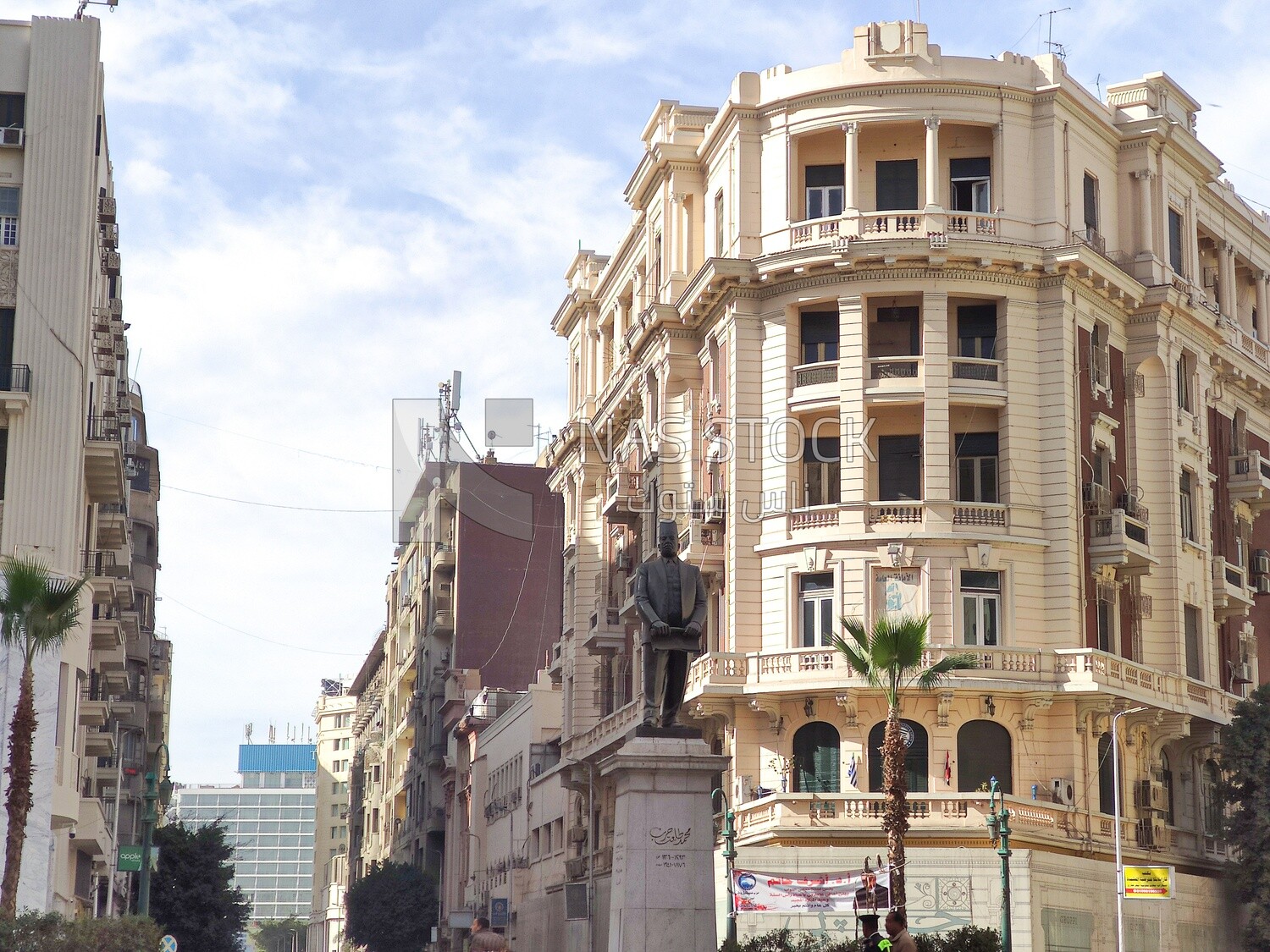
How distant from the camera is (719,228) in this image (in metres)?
51.5

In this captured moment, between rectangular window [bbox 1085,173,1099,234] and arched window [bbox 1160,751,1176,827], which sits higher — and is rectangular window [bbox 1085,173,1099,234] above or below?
above

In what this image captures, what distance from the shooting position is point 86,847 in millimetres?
52875

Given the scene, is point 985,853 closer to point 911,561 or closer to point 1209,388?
point 911,561

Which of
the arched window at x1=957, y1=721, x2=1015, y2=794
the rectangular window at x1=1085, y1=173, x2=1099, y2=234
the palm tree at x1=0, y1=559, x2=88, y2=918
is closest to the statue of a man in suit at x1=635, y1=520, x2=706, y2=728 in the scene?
the palm tree at x1=0, y1=559, x2=88, y2=918

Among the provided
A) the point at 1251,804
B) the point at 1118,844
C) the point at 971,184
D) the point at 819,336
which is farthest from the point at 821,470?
the point at 1251,804

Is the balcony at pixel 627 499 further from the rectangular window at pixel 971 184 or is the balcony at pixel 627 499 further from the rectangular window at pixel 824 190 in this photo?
the rectangular window at pixel 971 184

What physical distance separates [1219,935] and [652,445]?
20.9 meters

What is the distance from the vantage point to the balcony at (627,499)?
56938 mm

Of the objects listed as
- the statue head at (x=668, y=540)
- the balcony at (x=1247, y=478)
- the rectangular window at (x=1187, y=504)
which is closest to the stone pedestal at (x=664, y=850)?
the statue head at (x=668, y=540)

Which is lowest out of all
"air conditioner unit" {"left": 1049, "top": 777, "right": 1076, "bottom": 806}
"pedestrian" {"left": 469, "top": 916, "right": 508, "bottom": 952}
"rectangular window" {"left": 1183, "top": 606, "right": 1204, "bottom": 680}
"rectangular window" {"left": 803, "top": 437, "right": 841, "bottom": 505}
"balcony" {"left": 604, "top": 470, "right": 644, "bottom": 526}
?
"pedestrian" {"left": 469, "top": 916, "right": 508, "bottom": 952}

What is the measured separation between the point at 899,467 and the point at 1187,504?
10556 millimetres

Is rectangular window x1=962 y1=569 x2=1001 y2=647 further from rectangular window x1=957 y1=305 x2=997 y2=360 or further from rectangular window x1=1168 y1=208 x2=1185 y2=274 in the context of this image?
rectangular window x1=1168 y1=208 x2=1185 y2=274

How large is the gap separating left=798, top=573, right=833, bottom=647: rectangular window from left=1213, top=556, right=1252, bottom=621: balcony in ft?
44.4

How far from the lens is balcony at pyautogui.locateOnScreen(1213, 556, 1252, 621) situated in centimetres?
Result: 5353
